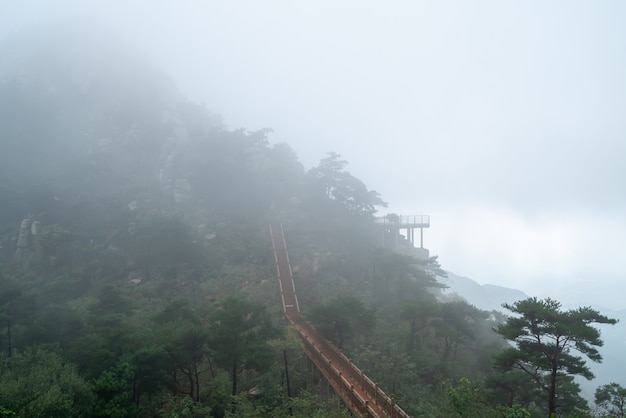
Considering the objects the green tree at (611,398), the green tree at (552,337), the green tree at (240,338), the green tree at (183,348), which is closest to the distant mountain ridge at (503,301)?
the green tree at (611,398)

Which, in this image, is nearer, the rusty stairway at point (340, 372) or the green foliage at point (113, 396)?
the green foliage at point (113, 396)

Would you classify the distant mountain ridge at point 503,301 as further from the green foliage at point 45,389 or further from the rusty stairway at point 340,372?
the green foliage at point 45,389

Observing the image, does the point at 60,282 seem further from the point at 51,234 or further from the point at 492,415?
the point at 492,415

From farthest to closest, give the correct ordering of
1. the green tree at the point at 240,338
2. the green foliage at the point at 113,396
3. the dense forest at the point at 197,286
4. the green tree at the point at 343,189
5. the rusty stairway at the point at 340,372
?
1. the green tree at the point at 343,189
2. the green tree at the point at 240,338
3. the dense forest at the point at 197,286
4. the rusty stairway at the point at 340,372
5. the green foliage at the point at 113,396

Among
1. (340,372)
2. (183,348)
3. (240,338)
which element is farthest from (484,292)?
(183,348)

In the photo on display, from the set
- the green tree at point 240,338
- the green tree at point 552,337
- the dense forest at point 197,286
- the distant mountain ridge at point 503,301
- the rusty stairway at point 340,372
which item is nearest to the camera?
the rusty stairway at point 340,372

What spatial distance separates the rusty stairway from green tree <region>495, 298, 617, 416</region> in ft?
22.4

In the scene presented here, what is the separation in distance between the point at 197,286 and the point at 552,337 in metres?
27.7

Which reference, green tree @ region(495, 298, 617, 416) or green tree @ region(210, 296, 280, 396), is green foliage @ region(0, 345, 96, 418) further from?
green tree @ region(495, 298, 617, 416)

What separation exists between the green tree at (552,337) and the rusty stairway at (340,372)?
22.4 ft

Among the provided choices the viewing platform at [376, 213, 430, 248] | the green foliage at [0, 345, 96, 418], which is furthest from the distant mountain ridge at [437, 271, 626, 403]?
the green foliage at [0, 345, 96, 418]

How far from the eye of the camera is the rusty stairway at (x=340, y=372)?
15435mm

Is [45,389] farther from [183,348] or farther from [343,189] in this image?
[343,189]

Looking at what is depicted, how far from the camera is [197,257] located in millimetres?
38031
